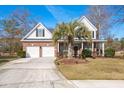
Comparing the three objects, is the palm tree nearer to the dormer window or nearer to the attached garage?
the attached garage

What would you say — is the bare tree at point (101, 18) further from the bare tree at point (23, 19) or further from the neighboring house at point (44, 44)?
the bare tree at point (23, 19)

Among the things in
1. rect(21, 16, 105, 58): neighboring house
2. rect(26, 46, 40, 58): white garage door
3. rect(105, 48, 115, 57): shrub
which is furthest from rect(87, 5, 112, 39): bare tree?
rect(26, 46, 40, 58): white garage door

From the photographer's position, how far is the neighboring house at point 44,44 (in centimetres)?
2395

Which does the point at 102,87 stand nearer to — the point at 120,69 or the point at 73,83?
the point at 73,83

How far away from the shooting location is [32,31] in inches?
1033

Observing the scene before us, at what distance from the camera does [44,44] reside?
966 inches

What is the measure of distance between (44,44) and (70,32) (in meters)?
4.50

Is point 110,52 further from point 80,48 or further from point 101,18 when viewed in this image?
point 101,18

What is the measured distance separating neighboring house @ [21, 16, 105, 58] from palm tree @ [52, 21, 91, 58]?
1625 millimetres

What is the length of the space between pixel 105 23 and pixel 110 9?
2.70m

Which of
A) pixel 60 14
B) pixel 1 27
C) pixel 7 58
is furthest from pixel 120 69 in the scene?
pixel 1 27

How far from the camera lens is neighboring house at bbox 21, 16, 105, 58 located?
23948 mm

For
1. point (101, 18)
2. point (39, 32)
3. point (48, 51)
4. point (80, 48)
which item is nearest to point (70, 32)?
point (80, 48)

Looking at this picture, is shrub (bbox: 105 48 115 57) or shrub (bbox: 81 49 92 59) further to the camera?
shrub (bbox: 81 49 92 59)
